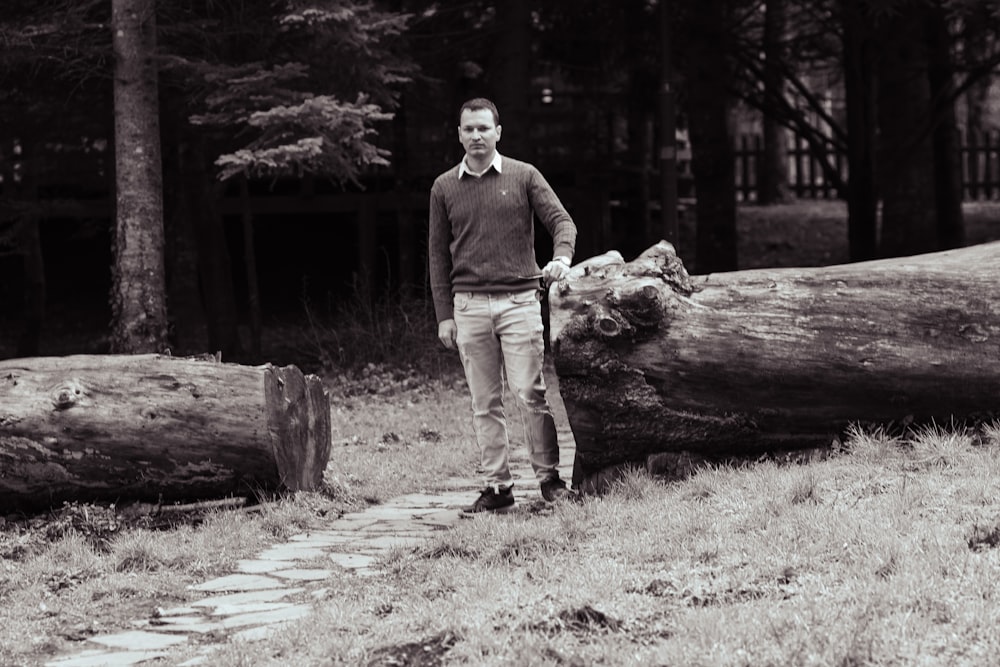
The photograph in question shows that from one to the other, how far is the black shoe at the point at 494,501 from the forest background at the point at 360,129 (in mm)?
5621

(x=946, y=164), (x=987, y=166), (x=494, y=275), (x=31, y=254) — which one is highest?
(x=987, y=166)

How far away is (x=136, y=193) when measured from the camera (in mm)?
12852

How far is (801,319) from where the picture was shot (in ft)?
24.1

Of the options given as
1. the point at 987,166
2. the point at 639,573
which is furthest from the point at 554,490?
the point at 987,166

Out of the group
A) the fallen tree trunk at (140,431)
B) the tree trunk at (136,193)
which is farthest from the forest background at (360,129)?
the fallen tree trunk at (140,431)

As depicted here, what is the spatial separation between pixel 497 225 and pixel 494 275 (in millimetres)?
264

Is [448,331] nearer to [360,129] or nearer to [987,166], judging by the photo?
[360,129]

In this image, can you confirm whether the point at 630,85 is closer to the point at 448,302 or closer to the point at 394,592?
the point at 448,302

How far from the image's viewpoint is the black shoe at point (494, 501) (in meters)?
7.34

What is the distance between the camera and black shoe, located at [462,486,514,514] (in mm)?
7336

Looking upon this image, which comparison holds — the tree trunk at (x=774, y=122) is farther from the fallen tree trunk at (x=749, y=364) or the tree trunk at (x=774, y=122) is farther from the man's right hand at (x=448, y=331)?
the man's right hand at (x=448, y=331)

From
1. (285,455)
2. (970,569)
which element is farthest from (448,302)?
(970,569)

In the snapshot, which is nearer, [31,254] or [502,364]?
[502,364]

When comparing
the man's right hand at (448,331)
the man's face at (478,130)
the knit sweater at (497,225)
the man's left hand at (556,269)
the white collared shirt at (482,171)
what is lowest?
the man's right hand at (448,331)
